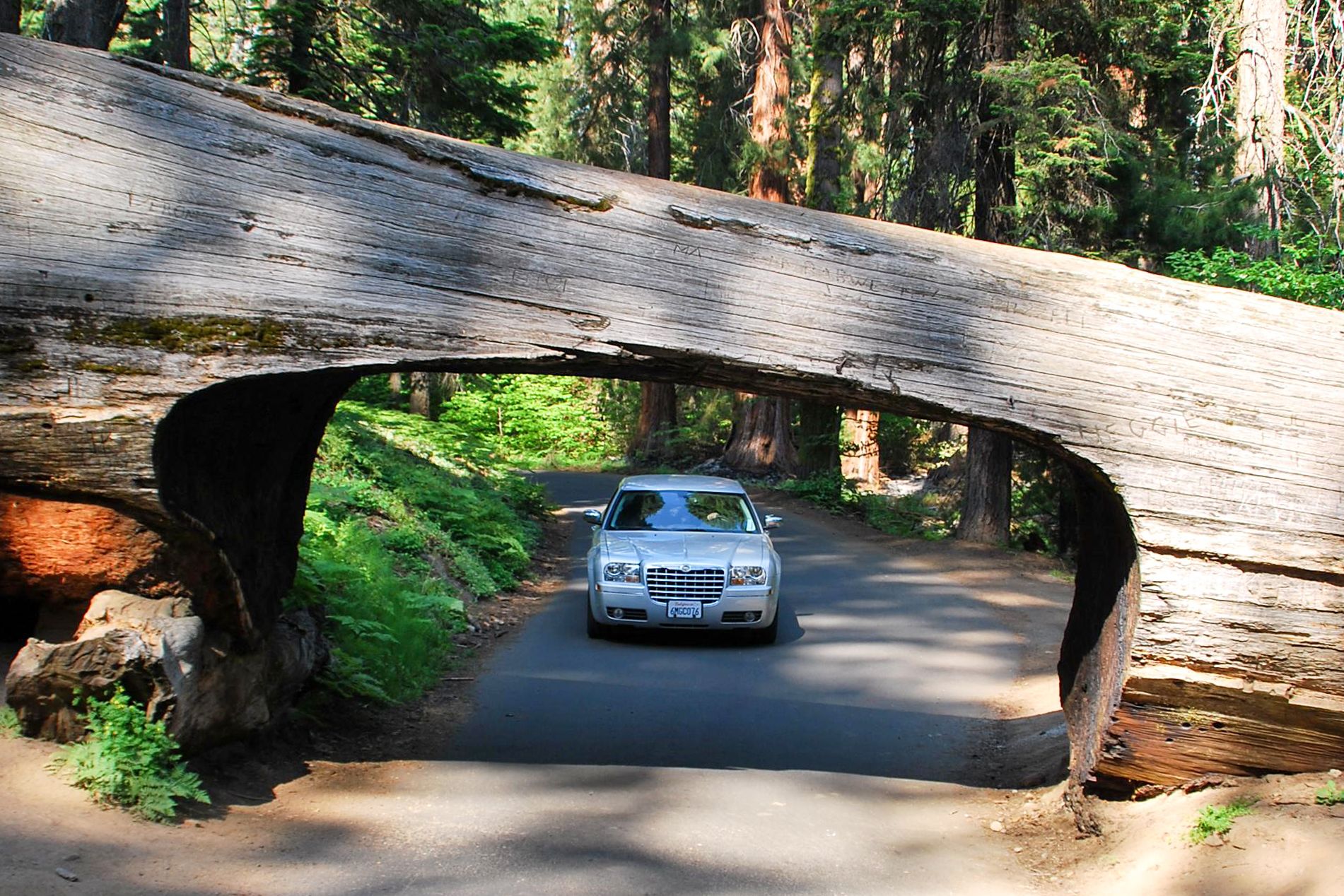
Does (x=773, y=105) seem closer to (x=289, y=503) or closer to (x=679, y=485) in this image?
(x=679, y=485)

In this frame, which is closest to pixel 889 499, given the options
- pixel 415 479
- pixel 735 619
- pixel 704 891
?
pixel 415 479

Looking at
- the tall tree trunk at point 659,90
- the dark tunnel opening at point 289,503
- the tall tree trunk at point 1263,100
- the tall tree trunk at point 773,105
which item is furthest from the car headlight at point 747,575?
the tall tree trunk at point 659,90

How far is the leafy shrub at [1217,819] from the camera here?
5.33 m

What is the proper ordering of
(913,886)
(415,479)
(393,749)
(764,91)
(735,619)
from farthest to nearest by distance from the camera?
(764,91) → (415,479) → (735,619) → (393,749) → (913,886)

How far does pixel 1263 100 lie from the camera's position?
17.7m

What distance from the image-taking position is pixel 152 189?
550 centimetres

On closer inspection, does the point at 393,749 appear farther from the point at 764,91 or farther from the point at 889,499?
the point at 764,91

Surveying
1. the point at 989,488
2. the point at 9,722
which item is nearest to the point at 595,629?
the point at 9,722

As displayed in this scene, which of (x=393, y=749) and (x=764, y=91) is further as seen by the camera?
(x=764, y=91)

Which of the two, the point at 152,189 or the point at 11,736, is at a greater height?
the point at 152,189

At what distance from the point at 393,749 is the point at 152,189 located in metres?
3.95

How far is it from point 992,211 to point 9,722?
1637 cm

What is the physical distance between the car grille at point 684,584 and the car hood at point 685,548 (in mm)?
100

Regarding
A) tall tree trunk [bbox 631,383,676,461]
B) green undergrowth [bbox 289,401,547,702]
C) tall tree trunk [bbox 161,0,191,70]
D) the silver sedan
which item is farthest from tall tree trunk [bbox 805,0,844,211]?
the silver sedan
